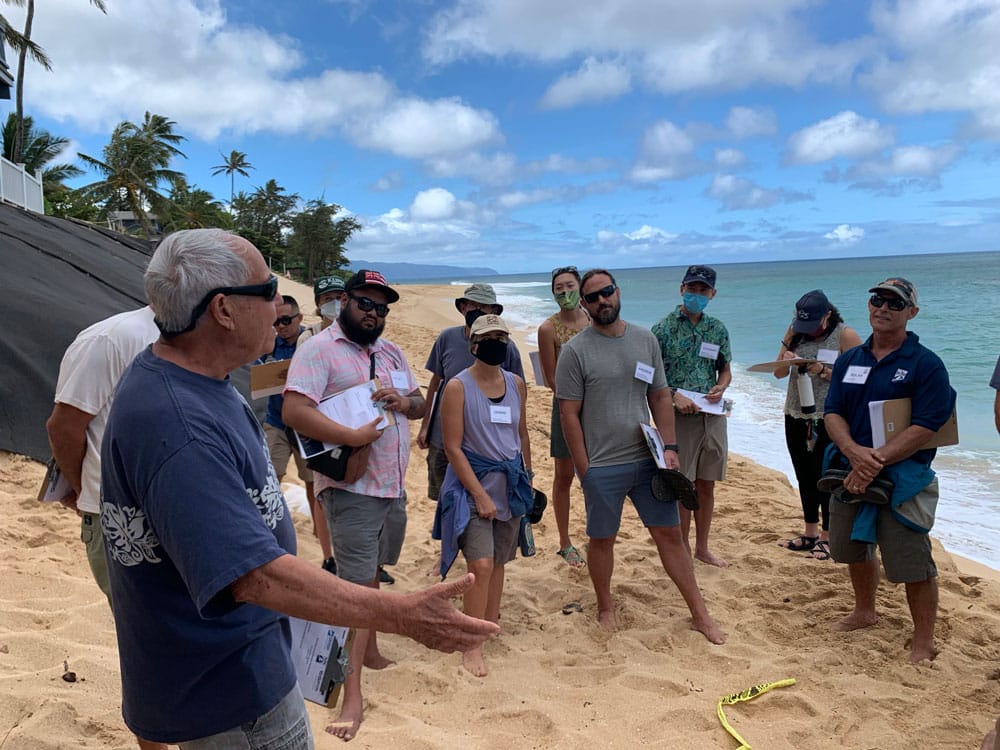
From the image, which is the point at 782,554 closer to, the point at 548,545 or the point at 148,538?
the point at 548,545

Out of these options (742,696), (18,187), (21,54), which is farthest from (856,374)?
(21,54)

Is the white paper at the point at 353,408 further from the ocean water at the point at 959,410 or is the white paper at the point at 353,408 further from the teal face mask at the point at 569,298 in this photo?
the ocean water at the point at 959,410

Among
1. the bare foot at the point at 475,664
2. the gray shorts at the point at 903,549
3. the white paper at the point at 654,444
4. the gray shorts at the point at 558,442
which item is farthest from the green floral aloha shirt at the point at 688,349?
the bare foot at the point at 475,664

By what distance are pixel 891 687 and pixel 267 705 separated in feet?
9.54

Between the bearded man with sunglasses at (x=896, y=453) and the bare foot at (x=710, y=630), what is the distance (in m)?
0.74

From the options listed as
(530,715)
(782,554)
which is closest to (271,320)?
(530,715)

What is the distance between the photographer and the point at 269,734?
4.85 ft

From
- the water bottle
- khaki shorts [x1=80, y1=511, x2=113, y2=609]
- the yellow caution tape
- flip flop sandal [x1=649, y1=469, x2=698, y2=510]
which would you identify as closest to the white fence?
khaki shorts [x1=80, y1=511, x2=113, y2=609]

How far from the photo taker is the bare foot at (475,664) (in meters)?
3.35

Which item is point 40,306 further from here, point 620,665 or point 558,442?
point 620,665

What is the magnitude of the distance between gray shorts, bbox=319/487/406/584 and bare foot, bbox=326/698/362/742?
0.51 m

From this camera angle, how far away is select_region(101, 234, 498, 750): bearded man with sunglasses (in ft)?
4.12

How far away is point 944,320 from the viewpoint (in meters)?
24.8

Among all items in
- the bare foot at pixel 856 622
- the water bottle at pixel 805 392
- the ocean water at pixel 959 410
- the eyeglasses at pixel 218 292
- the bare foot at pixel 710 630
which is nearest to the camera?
the eyeglasses at pixel 218 292
